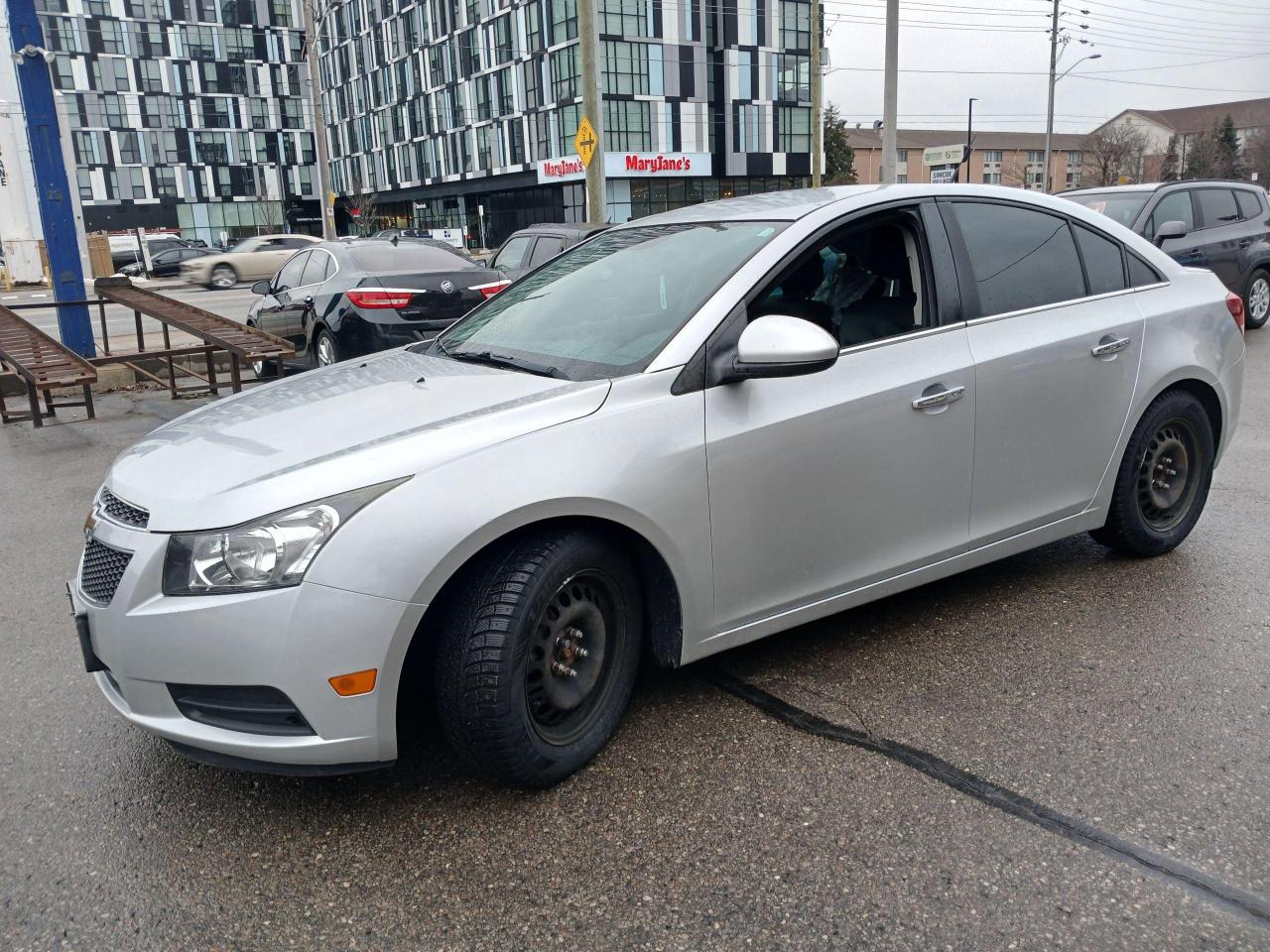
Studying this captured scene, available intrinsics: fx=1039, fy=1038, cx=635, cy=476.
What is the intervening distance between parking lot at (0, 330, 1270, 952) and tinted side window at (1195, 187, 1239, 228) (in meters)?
10.1

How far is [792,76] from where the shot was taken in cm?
6078

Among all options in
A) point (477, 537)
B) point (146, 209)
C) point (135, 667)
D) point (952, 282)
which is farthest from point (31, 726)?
point (146, 209)

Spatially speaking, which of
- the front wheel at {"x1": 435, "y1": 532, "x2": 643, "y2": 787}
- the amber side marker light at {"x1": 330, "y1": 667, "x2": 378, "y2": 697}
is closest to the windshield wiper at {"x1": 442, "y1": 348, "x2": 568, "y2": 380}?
the front wheel at {"x1": 435, "y1": 532, "x2": 643, "y2": 787}

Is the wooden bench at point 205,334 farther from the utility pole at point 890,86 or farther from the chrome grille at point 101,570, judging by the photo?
the utility pole at point 890,86

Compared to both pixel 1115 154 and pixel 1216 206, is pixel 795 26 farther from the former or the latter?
pixel 1216 206

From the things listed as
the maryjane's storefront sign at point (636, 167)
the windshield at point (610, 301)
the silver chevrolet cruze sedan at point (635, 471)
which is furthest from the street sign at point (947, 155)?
the windshield at point (610, 301)

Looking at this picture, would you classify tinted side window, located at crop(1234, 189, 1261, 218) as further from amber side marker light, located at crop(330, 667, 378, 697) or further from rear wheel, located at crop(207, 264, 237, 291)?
rear wheel, located at crop(207, 264, 237, 291)

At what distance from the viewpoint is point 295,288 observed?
1120 centimetres

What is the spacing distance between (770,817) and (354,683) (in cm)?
115

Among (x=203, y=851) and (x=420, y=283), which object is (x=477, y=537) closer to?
(x=203, y=851)

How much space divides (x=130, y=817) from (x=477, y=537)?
51.1 inches

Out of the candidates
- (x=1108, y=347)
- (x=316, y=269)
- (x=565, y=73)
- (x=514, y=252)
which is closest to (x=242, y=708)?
(x=1108, y=347)

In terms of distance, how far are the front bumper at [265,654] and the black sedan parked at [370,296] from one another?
281 inches

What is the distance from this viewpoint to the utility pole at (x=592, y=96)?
1519cm
